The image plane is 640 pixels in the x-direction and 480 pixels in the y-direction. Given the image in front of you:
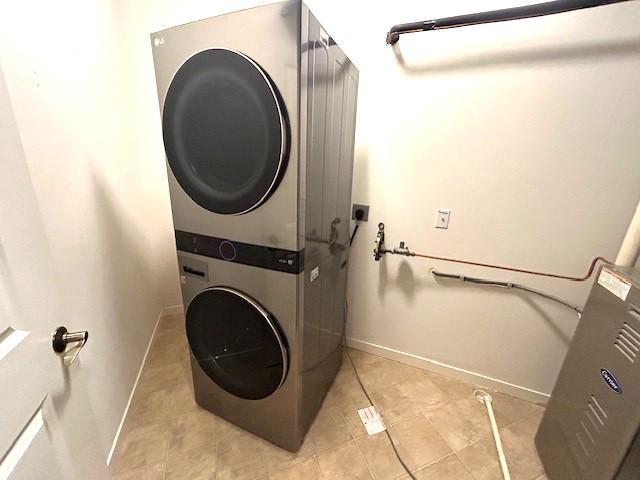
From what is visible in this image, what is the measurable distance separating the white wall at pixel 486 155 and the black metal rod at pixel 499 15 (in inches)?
3.6

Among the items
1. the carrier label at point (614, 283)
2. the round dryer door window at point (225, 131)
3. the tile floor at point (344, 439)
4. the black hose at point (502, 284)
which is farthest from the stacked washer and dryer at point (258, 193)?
the carrier label at point (614, 283)

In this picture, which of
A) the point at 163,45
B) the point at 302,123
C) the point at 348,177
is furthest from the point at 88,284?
the point at 348,177

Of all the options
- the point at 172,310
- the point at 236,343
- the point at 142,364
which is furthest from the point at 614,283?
the point at 172,310

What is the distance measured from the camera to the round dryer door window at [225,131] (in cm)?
77

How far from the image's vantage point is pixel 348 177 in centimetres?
132

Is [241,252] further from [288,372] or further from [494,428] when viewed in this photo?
[494,428]

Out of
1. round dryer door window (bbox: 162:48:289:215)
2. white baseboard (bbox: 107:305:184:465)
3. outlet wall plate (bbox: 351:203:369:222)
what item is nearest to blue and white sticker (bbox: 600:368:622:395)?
outlet wall plate (bbox: 351:203:369:222)

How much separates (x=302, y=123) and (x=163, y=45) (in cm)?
54

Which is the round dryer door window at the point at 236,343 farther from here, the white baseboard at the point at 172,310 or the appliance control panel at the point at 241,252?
the white baseboard at the point at 172,310

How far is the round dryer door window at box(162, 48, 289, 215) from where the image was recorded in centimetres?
77

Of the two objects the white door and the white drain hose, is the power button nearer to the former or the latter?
the white door

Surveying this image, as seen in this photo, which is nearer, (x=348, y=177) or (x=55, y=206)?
(x=55, y=206)

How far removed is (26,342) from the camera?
0.46 m

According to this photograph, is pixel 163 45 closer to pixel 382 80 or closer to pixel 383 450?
pixel 382 80
